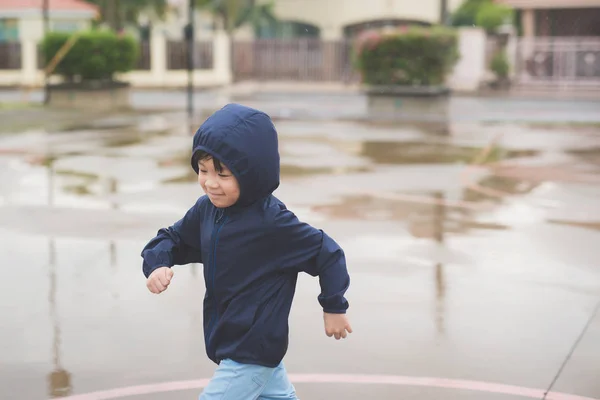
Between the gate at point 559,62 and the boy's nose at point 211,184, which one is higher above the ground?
the gate at point 559,62

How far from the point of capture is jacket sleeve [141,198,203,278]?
4109 mm

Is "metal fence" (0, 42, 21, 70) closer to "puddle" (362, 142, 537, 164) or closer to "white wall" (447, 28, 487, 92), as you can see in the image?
"white wall" (447, 28, 487, 92)

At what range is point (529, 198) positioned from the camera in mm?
12273

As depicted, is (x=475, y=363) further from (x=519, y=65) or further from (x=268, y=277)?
(x=519, y=65)

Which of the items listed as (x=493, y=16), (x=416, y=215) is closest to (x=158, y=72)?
(x=493, y=16)

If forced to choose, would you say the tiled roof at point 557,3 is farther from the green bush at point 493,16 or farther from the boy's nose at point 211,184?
the boy's nose at point 211,184

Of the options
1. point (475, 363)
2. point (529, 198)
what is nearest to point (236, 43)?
point (529, 198)

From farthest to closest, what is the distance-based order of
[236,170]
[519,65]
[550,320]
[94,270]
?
1. [519,65]
2. [94,270]
3. [550,320]
4. [236,170]

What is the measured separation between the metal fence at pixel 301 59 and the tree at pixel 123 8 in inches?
358

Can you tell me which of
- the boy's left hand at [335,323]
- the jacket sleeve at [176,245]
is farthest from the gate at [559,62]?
the boy's left hand at [335,323]

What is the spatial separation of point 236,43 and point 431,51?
63.2 ft

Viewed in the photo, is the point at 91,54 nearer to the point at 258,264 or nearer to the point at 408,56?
the point at 408,56

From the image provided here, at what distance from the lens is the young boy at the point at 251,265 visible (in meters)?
3.89

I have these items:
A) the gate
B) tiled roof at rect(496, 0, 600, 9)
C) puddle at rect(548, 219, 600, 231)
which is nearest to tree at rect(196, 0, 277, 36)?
tiled roof at rect(496, 0, 600, 9)
